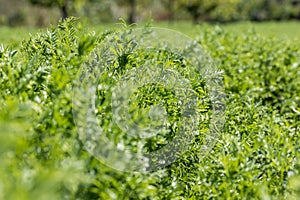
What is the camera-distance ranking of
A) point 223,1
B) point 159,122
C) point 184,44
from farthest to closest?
point 223,1
point 184,44
point 159,122

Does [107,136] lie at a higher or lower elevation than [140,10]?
lower

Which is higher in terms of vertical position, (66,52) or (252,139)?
(66,52)

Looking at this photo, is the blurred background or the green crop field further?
the blurred background

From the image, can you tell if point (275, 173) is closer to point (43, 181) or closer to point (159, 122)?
point (159, 122)

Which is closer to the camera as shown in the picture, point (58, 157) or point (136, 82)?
point (58, 157)

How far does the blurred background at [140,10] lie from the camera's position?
26.0m

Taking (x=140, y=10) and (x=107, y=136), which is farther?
(x=140, y=10)

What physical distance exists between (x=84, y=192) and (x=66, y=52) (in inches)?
41.9

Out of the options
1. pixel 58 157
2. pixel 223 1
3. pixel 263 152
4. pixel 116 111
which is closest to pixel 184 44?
pixel 263 152

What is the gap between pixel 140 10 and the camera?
40.5 m

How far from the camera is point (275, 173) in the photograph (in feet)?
9.95

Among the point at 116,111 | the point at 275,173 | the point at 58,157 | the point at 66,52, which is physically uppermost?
the point at 66,52

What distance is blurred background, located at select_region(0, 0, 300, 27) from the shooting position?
26047mm

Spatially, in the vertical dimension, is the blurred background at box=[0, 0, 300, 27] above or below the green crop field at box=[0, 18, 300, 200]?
above
